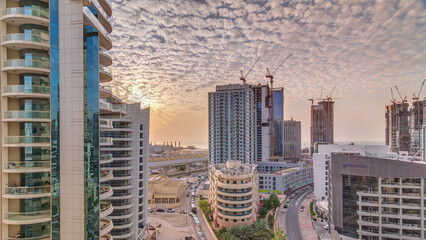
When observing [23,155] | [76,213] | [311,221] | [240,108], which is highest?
[240,108]

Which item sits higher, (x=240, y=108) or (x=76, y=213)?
(x=240, y=108)

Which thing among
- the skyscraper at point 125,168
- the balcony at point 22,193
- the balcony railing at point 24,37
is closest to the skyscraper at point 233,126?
the skyscraper at point 125,168

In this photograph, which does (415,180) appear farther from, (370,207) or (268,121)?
(268,121)

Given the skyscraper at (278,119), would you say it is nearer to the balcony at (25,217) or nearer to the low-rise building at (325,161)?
the low-rise building at (325,161)

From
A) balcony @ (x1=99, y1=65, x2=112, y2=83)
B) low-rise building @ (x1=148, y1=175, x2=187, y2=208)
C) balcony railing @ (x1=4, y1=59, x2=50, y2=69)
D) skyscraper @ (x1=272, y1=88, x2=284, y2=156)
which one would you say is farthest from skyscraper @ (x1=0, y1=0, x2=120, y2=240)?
skyscraper @ (x1=272, y1=88, x2=284, y2=156)

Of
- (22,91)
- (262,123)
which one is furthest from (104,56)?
(262,123)

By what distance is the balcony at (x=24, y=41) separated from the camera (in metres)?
10.9

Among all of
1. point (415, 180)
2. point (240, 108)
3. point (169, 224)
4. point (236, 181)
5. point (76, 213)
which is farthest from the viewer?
point (240, 108)

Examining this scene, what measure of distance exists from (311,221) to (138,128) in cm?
3329

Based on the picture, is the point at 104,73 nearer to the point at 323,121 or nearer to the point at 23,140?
the point at 23,140

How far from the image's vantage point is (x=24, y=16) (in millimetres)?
10891

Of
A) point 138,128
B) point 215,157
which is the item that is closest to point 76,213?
point 138,128

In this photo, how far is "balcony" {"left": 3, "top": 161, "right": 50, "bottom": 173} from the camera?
36.0 feet

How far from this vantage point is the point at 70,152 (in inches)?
452
